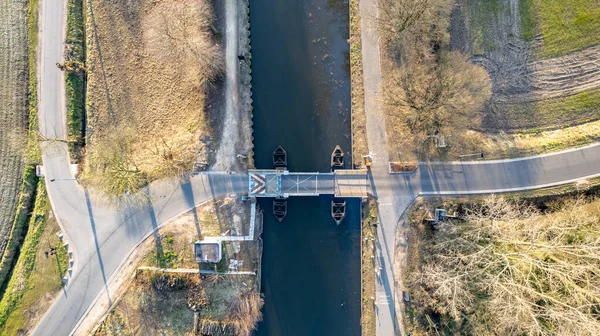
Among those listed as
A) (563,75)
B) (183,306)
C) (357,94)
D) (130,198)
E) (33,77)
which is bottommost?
(183,306)

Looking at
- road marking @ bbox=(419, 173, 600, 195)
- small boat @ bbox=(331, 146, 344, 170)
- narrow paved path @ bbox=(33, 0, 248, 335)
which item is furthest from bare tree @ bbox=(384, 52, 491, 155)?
narrow paved path @ bbox=(33, 0, 248, 335)

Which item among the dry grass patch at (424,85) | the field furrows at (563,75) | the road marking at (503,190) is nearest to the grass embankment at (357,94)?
the dry grass patch at (424,85)

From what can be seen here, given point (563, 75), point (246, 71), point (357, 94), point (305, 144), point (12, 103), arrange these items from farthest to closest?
point (305, 144) < point (246, 71) < point (357, 94) < point (12, 103) < point (563, 75)

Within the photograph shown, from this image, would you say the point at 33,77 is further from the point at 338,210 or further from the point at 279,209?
the point at 338,210

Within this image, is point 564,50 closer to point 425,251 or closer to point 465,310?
point 425,251

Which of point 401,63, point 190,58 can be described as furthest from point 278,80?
point 401,63

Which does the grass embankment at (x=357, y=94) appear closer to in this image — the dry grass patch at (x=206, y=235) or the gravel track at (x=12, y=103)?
the dry grass patch at (x=206, y=235)

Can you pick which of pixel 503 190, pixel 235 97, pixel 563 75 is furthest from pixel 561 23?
pixel 235 97
